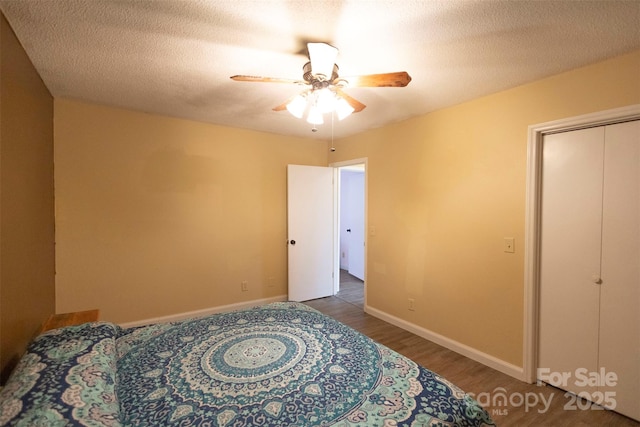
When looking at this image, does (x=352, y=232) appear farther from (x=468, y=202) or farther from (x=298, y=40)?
(x=298, y=40)

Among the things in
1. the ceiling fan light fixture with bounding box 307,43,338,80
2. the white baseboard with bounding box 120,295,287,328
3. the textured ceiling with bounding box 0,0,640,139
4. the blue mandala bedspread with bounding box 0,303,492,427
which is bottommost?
the white baseboard with bounding box 120,295,287,328

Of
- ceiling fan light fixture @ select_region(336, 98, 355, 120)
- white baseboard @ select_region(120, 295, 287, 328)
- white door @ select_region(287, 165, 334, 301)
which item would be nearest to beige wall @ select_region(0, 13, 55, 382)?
white baseboard @ select_region(120, 295, 287, 328)

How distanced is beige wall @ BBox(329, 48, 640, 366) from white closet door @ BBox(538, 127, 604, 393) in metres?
0.16

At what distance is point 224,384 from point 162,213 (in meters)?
2.40

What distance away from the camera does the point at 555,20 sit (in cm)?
150

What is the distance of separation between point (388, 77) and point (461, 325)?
2.36 m

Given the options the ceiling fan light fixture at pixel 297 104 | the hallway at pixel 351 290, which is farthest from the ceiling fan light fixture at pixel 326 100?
the hallway at pixel 351 290

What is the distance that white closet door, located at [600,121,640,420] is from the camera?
184 cm

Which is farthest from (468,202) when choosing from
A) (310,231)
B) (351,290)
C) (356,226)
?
(356,226)

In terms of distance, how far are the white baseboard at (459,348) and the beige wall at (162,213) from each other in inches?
63.1

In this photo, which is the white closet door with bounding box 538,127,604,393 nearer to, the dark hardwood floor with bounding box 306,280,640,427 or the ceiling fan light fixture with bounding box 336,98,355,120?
the dark hardwood floor with bounding box 306,280,640,427

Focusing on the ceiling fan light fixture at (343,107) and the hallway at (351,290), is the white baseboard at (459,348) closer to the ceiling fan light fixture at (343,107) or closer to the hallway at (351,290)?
the hallway at (351,290)

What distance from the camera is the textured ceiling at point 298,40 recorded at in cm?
142

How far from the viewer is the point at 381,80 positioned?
1.60 metres
